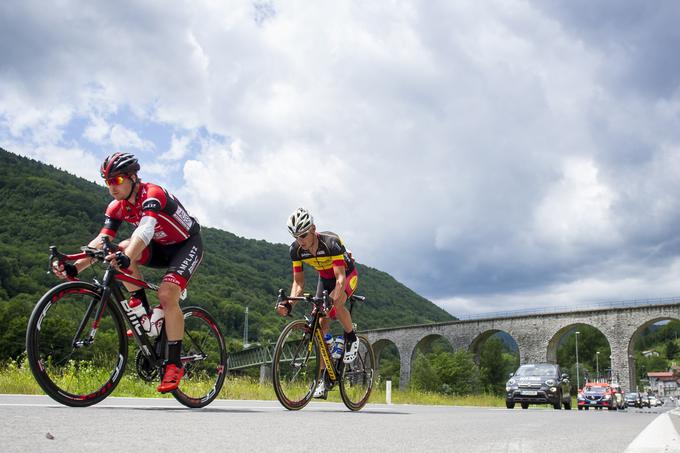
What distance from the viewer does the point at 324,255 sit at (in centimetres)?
588

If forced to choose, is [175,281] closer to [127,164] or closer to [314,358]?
[127,164]

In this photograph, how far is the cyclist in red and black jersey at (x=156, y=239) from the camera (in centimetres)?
425

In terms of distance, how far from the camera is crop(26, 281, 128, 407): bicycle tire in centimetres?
373

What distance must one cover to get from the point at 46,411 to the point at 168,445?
5.03 ft

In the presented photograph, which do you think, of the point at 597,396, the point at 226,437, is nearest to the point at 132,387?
the point at 226,437

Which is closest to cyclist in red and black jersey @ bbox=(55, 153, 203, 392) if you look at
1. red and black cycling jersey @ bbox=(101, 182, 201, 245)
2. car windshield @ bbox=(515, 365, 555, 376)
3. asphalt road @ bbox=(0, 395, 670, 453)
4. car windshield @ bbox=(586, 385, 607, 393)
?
red and black cycling jersey @ bbox=(101, 182, 201, 245)

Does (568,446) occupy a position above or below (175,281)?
below

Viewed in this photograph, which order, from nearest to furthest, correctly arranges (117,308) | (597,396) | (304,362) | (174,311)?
(117,308) < (174,311) < (304,362) < (597,396)

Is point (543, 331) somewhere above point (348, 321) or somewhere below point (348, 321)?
above

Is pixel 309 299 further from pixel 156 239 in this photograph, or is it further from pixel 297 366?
pixel 156 239

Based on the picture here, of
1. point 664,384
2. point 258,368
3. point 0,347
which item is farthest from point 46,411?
point 664,384

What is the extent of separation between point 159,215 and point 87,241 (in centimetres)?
7145

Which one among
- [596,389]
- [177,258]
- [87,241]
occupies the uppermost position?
[87,241]

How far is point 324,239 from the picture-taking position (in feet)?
19.3
